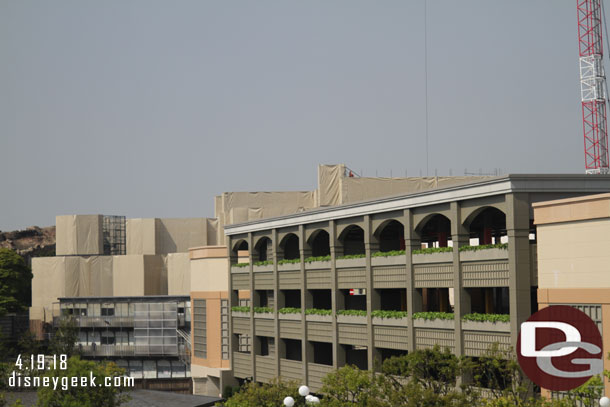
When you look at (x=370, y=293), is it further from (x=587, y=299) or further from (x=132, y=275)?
(x=132, y=275)

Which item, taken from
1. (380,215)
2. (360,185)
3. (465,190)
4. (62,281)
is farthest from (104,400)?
(62,281)

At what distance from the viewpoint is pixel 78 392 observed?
6081 centimetres

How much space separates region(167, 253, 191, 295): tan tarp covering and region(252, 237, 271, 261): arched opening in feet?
135

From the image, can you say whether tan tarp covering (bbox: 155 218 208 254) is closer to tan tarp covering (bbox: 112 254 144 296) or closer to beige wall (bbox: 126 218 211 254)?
beige wall (bbox: 126 218 211 254)

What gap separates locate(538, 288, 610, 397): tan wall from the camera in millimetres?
44219

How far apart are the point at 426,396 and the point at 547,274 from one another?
9.49 meters

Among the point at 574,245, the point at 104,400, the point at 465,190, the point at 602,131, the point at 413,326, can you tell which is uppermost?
the point at 602,131

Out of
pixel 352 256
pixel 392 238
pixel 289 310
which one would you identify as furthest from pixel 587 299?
pixel 289 310

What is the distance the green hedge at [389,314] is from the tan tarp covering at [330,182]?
39.5m

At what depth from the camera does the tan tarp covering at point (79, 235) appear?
13425 cm

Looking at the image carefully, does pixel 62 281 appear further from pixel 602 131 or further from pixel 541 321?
pixel 541 321

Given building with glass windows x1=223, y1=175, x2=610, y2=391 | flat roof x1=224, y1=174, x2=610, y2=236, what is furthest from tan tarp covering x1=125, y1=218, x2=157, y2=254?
flat roof x1=224, y1=174, x2=610, y2=236

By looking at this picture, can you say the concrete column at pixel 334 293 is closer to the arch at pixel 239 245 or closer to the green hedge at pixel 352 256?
the green hedge at pixel 352 256

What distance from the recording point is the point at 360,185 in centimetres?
10125
